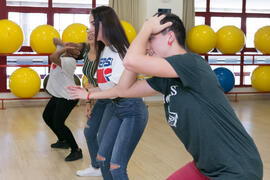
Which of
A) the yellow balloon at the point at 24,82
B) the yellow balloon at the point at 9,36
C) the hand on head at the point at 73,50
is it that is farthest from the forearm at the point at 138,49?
the yellow balloon at the point at 24,82

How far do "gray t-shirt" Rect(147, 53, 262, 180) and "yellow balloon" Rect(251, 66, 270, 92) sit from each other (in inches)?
270

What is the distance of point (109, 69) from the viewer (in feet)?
8.63

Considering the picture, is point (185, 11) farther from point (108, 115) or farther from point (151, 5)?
point (108, 115)

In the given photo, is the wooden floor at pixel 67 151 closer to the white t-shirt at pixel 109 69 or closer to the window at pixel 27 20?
the white t-shirt at pixel 109 69

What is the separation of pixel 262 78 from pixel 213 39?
1438 millimetres

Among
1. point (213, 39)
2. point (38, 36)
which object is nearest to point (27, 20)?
point (38, 36)

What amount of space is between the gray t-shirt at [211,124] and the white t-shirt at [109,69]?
110 centimetres

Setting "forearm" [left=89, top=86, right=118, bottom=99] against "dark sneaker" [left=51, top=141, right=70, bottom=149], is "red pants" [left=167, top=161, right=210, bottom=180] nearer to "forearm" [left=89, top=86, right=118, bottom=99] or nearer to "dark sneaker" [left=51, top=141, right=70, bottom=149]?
"forearm" [left=89, top=86, right=118, bottom=99]

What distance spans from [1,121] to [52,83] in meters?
2.51

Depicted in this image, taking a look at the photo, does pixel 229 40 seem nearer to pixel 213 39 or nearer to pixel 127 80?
pixel 213 39

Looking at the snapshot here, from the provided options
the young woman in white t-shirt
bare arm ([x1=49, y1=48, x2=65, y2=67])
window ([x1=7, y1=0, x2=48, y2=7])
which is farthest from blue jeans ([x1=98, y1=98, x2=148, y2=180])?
window ([x1=7, y1=0, x2=48, y2=7])

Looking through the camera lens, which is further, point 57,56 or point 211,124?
point 57,56

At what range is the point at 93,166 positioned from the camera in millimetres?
3582

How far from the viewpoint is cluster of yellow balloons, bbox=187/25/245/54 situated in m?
7.46
